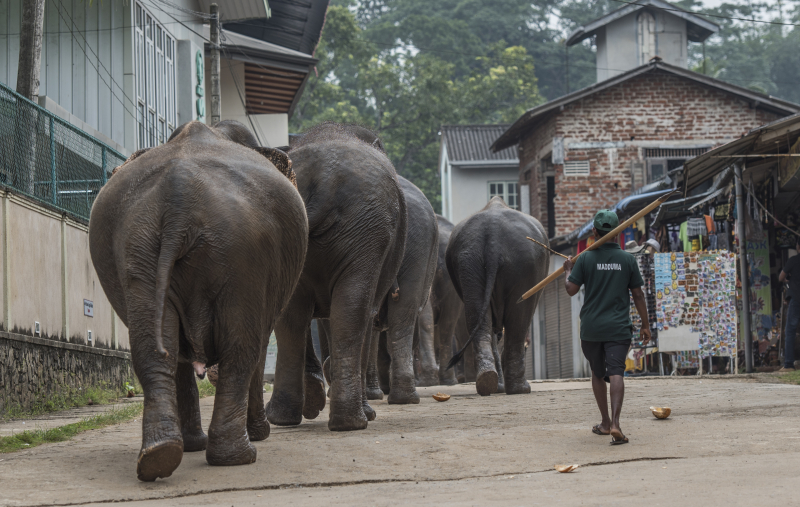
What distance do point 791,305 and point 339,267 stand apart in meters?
9.25

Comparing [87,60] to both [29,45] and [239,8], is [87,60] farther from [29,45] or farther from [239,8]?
[239,8]

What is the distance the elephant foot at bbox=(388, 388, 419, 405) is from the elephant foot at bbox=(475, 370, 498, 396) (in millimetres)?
1017

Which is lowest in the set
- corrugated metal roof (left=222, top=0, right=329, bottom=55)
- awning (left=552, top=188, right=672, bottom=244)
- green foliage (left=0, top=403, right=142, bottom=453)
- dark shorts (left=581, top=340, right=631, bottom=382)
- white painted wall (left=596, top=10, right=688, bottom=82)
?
green foliage (left=0, top=403, right=142, bottom=453)

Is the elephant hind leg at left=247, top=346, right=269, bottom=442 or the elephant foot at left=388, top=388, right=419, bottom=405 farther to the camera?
the elephant foot at left=388, top=388, right=419, bottom=405

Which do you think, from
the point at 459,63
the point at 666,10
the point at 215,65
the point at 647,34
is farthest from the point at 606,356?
the point at 459,63

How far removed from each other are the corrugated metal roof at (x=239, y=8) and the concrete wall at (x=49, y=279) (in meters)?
11.9

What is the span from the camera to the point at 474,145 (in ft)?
135

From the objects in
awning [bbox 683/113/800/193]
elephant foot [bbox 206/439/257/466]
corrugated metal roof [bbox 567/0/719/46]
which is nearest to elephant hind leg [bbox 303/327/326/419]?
elephant foot [bbox 206/439/257/466]

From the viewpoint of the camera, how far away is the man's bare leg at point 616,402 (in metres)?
6.08

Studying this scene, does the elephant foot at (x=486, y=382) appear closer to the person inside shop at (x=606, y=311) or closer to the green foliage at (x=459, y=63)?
the person inside shop at (x=606, y=311)

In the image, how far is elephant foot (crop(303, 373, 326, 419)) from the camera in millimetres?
7648

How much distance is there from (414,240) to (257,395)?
3.49 meters

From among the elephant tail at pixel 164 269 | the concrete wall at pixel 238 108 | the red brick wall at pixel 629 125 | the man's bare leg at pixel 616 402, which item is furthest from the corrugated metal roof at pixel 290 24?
the elephant tail at pixel 164 269

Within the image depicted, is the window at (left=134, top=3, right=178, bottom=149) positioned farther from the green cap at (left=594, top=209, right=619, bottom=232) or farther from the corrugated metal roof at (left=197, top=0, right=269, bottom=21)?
the green cap at (left=594, top=209, right=619, bottom=232)
